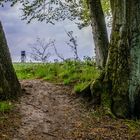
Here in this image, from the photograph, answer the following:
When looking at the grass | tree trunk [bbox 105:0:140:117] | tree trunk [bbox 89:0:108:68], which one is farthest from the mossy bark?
tree trunk [bbox 89:0:108:68]

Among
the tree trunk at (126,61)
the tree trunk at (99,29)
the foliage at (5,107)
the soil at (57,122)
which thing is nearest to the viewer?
→ the soil at (57,122)

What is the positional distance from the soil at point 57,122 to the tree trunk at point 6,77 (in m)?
0.34

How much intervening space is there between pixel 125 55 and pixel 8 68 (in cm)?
333

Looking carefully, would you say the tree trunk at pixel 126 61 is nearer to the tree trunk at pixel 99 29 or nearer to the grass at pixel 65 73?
the grass at pixel 65 73

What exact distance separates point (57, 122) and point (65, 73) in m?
5.39

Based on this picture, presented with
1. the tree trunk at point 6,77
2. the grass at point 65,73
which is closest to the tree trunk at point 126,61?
the grass at point 65,73

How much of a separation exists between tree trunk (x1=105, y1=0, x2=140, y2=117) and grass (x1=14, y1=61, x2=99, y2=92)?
197 cm

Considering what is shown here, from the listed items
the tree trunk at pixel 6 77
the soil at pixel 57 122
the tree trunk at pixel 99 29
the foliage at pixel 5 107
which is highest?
the tree trunk at pixel 99 29

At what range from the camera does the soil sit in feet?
32.8

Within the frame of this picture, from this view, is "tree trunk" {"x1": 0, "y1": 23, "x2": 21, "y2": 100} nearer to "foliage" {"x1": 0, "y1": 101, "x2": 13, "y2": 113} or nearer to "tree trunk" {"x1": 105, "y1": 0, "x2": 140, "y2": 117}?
"foliage" {"x1": 0, "y1": 101, "x2": 13, "y2": 113}

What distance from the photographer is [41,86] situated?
14.4 m

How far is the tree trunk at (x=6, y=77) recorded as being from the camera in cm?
1196

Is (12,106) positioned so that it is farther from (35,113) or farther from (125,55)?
(125,55)

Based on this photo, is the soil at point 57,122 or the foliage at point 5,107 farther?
the foliage at point 5,107
